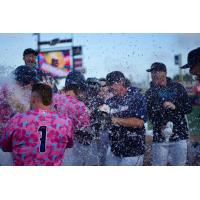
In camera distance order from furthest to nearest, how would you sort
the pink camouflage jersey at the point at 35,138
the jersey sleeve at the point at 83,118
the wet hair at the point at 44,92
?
1. the jersey sleeve at the point at 83,118
2. the wet hair at the point at 44,92
3. the pink camouflage jersey at the point at 35,138

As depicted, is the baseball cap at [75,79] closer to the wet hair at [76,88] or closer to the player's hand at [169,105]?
the wet hair at [76,88]

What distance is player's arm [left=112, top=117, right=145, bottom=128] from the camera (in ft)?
17.4

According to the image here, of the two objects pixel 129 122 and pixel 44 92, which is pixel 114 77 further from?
pixel 44 92

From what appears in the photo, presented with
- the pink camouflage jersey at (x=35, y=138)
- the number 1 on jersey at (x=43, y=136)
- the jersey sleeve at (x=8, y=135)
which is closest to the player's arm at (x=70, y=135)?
the pink camouflage jersey at (x=35, y=138)

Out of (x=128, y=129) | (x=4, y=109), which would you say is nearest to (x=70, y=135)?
(x=128, y=129)

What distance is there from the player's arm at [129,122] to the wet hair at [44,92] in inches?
27.7

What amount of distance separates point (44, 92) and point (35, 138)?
1.58 feet

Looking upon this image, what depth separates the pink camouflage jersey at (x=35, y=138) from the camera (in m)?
5.05

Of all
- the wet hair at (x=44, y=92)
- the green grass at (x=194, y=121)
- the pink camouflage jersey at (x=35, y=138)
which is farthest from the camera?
the green grass at (x=194, y=121)

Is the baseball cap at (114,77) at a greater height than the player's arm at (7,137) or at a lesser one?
greater

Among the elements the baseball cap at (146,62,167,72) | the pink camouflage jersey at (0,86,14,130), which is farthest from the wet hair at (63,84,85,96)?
the baseball cap at (146,62,167,72)
